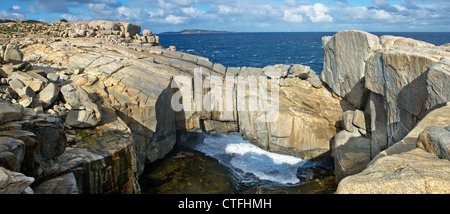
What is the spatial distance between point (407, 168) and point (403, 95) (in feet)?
33.8

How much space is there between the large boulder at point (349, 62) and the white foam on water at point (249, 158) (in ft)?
21.1

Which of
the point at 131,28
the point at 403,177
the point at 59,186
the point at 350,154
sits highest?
the point at 131,28

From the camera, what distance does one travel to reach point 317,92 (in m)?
26.5

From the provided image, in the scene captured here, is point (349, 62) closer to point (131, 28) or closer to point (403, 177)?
point (403, 177)

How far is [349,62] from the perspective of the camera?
71.6 feet

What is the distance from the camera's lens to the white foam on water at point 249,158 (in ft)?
70.1

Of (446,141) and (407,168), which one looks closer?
(407,168)

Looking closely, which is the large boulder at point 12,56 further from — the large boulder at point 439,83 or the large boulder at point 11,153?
the large boulder at point 439,83

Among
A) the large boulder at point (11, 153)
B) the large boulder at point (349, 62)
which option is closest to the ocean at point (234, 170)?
the large boulder at point (349, 62)

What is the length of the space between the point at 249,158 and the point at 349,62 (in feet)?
33.9

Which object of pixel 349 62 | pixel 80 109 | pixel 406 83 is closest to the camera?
pixel 406 83

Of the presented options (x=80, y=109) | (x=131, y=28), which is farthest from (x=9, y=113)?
(x=131, y=28)
